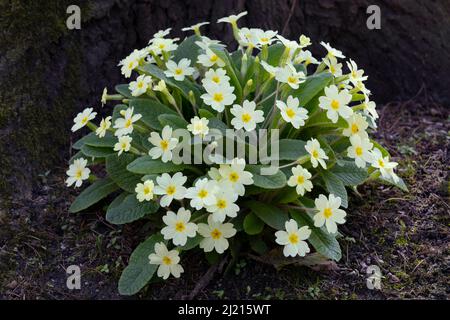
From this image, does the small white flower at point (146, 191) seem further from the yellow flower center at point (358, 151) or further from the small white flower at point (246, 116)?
the yellow flower center at point (358, 151)

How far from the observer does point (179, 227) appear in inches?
106

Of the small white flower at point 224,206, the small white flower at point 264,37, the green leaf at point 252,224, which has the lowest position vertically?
the green leaf at point 252,224

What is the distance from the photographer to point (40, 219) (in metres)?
3.29

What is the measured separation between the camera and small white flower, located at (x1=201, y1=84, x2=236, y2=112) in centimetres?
280

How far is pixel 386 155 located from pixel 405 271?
22.7 inches

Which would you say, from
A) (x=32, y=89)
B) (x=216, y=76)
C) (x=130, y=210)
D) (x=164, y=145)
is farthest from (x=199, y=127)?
(x=32, y=89)

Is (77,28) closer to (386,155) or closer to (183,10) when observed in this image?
(183,10)

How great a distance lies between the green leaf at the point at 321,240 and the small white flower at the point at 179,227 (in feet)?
1.61

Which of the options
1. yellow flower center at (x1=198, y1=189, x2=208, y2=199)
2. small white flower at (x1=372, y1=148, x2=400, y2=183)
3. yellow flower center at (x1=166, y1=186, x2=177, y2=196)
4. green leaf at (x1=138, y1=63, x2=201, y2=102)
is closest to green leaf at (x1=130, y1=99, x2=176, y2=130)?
green leaf at (x1=138, y1=63, x2=201, y2=102)

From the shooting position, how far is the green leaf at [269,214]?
2803 mm

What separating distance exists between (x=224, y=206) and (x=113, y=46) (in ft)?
5.29

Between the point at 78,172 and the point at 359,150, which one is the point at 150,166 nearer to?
the point at 78,172

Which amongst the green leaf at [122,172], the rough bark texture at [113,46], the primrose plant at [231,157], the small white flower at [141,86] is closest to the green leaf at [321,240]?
the primrose plant at [231,157]

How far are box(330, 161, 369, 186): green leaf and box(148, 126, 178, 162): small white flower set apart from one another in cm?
77
